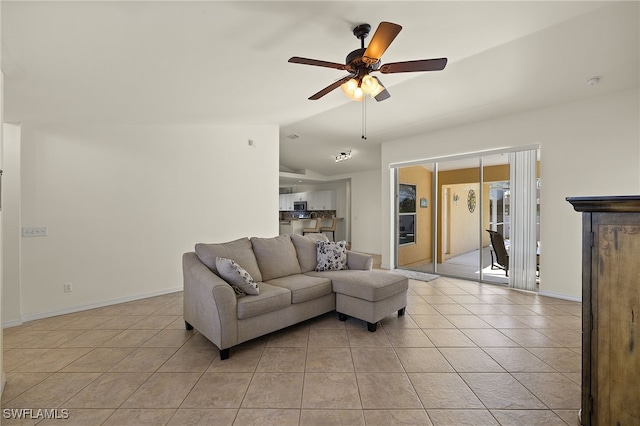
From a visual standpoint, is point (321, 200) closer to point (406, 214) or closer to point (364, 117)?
point (406, 214)

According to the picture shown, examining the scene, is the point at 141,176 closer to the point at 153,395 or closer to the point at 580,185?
the point at 153,395

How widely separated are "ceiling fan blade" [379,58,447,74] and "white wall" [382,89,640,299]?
2.95 m

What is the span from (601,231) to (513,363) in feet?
5.01

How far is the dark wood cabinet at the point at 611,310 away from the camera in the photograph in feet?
3.89

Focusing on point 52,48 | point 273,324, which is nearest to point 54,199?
point 52,48

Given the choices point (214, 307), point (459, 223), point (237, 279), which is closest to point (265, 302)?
point (237, 279)

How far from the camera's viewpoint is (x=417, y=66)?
6.95 ft

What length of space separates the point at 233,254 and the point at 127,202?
201 cm

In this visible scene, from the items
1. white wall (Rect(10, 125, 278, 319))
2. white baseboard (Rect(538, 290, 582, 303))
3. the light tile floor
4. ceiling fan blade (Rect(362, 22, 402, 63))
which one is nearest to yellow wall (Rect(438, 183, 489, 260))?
white baseboard (Rect(538, 290, 582, 303))

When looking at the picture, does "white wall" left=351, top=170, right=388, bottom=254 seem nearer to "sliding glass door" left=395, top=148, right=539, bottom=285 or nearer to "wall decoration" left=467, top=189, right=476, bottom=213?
"sliding glass door" left=395, top=148, right=539, bottom=285

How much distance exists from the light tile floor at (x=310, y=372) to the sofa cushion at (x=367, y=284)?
38 cm

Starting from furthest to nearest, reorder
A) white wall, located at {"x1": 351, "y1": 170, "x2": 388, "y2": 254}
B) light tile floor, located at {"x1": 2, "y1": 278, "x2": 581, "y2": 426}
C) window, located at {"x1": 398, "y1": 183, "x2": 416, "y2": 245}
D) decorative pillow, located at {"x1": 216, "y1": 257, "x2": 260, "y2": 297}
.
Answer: white wall, located at {"x1": 351, "y1": 170, "x2": 388, "y2": 254}
window, located at {"x1": 398, "y1": 183, "x2": 416, "y2": 245}
decorative pillow, located at {"x1": 216, "y1": 257, "x2": 260, "y2": 297}
light tile floor, located at {"x1": 2, "y1": 278, "x2": 581, "y2": 426}

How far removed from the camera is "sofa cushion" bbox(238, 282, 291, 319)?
238 cm

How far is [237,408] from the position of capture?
174 cm
